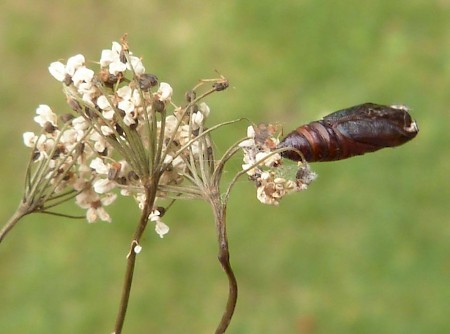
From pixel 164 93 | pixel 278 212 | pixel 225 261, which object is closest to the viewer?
pixel 225 261

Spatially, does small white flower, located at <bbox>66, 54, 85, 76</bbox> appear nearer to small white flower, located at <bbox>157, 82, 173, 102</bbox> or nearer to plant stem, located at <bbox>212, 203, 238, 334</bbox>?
small white flower, located at <bbox>157, 82, 173, 102</bbox>

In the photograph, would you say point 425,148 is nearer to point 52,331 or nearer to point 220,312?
point 220,312

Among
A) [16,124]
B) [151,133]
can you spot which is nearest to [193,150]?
[151,133]

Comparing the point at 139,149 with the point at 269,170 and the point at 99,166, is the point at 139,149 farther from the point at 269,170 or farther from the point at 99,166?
the point at 269,170

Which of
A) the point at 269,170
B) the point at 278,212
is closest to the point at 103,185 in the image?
the point at 269,170

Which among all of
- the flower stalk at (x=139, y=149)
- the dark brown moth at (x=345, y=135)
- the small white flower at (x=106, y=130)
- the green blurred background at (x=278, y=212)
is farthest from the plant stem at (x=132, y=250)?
the green blurred background at (x=278, y=212)

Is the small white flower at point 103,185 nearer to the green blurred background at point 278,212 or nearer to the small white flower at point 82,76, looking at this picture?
the small white flower at point 82,76

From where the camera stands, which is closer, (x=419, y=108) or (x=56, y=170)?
(x=56, y=170)
